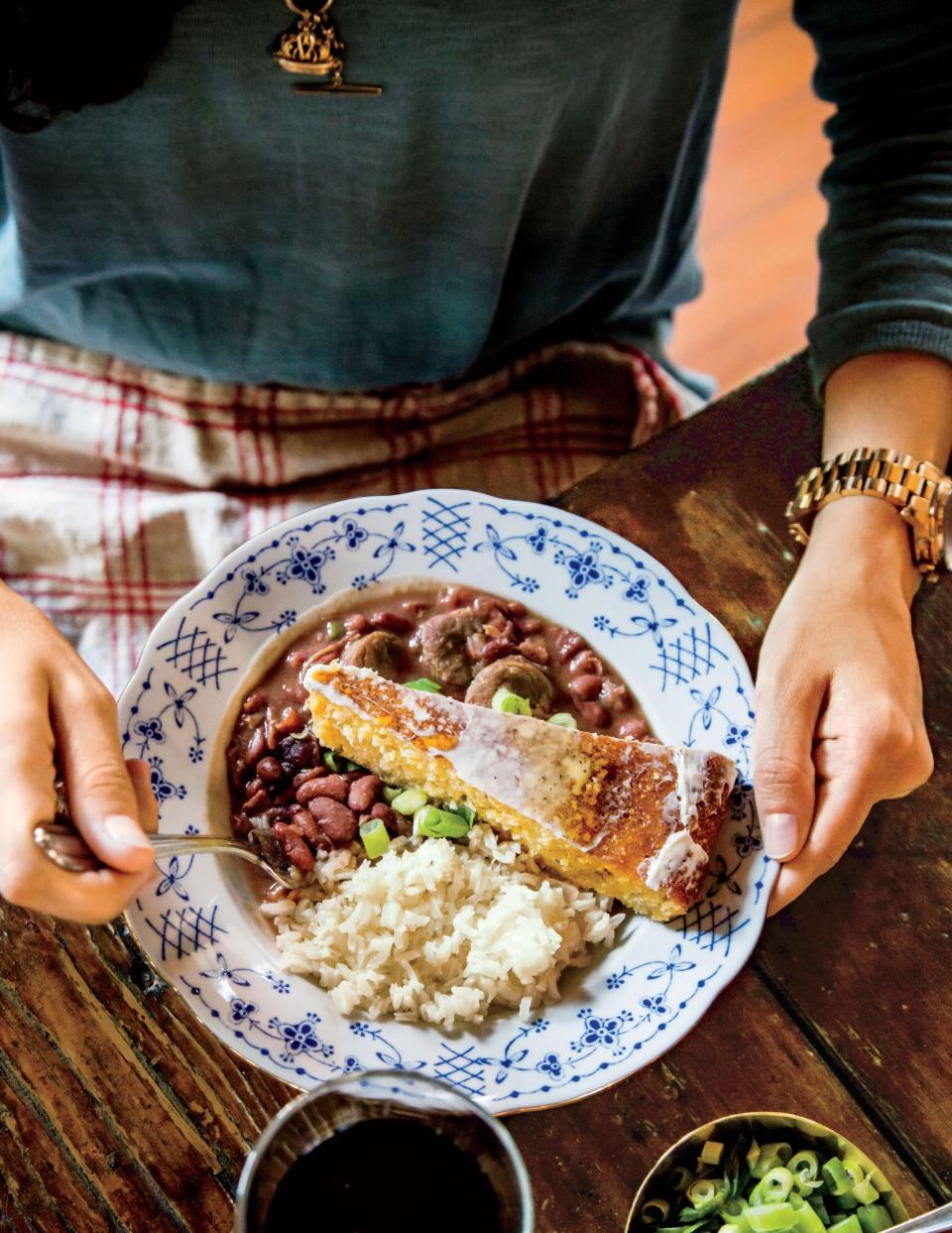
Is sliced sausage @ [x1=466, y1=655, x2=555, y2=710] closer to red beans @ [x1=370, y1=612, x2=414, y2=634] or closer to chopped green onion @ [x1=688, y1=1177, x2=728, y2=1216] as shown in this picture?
red beans @ [x1=370, y1=612, x2=414, y2=634]

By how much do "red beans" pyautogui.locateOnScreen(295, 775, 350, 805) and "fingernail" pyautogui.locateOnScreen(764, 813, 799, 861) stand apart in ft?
2.24

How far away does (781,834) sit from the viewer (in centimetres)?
159

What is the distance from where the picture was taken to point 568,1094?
1.47m

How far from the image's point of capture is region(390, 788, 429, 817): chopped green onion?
1789 millimetres

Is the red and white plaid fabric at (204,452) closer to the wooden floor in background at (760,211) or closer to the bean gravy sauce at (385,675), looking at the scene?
the bean gravy sauce at (385,675)

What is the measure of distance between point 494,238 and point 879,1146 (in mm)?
1717

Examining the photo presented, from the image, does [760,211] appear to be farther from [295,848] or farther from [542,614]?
[295,848]

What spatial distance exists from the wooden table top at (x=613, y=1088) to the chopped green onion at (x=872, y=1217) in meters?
0.17

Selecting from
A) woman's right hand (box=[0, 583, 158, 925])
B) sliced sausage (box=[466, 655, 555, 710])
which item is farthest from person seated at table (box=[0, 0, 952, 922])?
sliced sausage (box=[466, 655, 555, 710])

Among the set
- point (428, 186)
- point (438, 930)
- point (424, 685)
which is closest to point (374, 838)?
point (438, 930)

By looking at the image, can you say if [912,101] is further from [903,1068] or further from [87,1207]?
[87,1207]

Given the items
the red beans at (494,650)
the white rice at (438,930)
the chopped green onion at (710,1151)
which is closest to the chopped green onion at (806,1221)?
the chopped green onion at (710,1151)

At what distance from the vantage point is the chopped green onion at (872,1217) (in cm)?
134

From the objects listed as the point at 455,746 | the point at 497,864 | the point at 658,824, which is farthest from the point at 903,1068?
the point at 455,746
